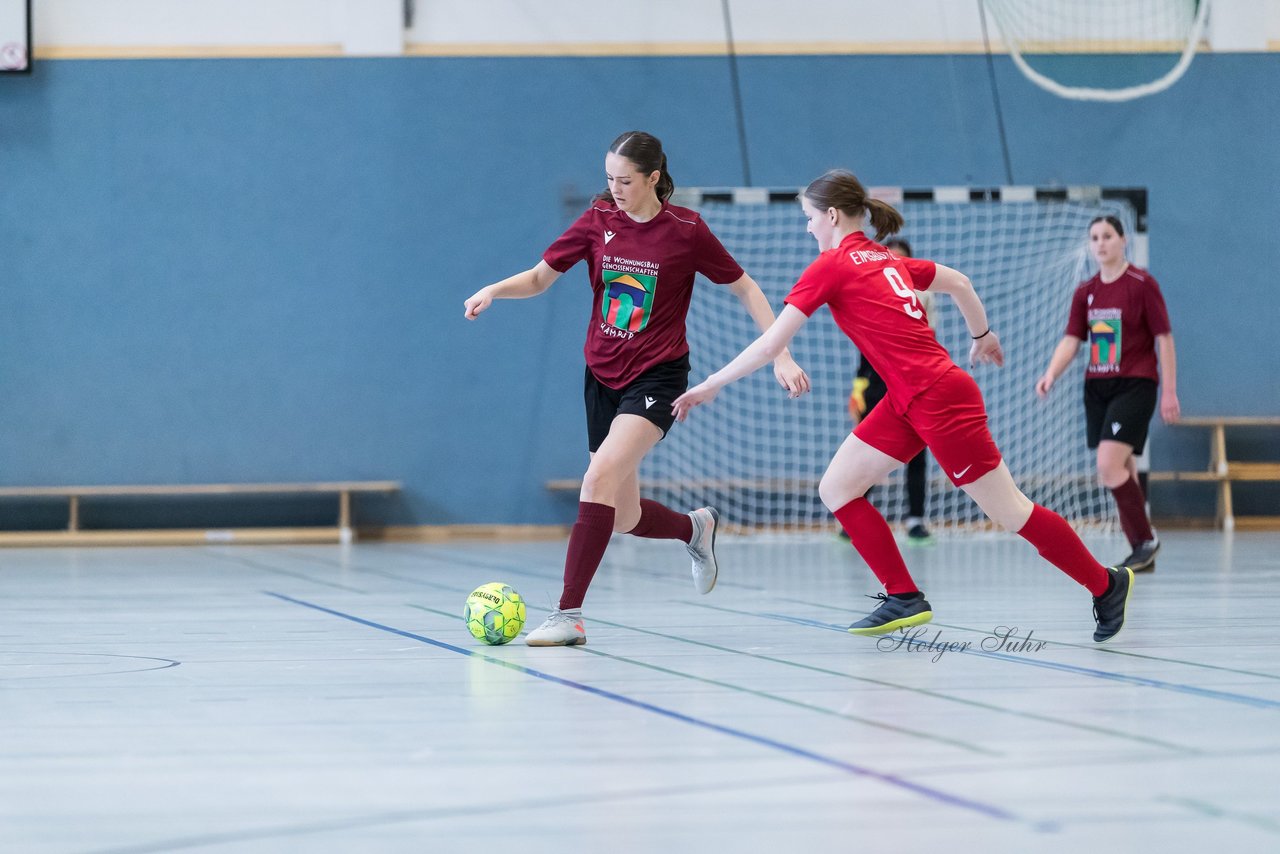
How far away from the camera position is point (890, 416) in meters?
4.43

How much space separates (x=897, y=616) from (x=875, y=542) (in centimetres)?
24

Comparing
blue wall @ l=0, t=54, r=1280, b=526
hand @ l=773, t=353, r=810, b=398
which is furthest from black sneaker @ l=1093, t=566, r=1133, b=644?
blue wall @ l=0, t=54, r=1280, b=526

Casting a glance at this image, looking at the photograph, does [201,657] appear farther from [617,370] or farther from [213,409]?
[213,409]

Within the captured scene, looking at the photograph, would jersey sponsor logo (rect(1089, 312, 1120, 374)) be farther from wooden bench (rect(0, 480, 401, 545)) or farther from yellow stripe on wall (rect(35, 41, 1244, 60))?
wooden bench (rect(0, 480, 401, 545))

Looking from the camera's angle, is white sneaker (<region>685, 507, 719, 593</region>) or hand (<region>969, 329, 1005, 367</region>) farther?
white sneaker (<region>685, 507, 719, 593</region>)

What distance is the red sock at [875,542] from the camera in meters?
4.53

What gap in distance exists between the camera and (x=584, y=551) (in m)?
4.46

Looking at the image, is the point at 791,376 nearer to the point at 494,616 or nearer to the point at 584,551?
the point at 584,551

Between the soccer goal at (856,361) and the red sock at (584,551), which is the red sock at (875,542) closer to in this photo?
the red sock at (584,551)

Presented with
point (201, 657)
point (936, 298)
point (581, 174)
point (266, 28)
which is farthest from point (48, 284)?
point (201, 657)

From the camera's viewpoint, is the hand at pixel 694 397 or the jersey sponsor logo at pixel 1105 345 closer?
the hand at pixel 694 397

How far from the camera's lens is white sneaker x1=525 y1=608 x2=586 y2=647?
4383 mm

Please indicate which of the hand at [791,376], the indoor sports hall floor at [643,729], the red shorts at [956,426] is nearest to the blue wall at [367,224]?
the indoor sports hall floor at [643,729]

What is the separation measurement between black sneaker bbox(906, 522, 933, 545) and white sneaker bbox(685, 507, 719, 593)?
4431 millimetres
